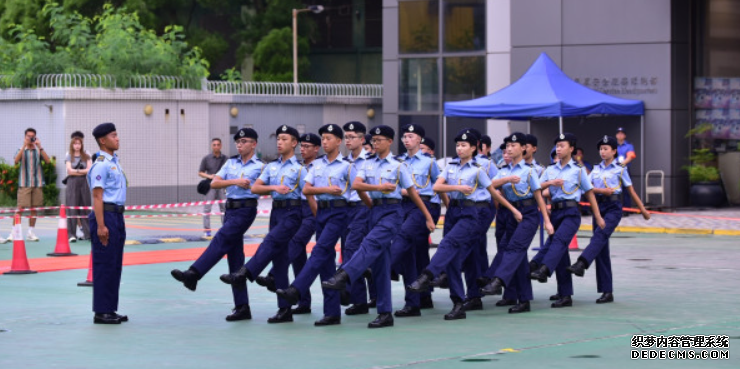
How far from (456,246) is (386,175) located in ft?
3.74

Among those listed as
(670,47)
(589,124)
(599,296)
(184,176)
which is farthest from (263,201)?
(599,296)

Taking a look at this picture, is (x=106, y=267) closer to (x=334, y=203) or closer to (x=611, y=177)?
(x=334, y=203)

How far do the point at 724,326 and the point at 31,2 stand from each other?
1677 inches

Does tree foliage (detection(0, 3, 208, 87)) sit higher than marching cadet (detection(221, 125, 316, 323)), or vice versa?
tree foliage (detection(0, 3, 208, 87))

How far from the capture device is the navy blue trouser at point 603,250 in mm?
14289

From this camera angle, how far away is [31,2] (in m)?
50.6

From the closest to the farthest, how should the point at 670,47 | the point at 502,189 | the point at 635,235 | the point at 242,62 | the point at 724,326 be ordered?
the point at 724,326 → the point at 502,189 → the point at 635,235 → the point at 670,47 → the point at 242,62

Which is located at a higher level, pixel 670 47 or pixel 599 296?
pixel 670 47

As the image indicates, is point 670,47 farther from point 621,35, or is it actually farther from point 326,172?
point 326,172

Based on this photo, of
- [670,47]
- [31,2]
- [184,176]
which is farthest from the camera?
[31,2]

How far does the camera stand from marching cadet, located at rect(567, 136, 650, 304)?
14289mm

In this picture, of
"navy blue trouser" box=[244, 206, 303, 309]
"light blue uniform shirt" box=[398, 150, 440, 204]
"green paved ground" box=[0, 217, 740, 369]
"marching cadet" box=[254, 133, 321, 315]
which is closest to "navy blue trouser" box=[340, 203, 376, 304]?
"marching cadet" box=[254, 133, 321, 315]

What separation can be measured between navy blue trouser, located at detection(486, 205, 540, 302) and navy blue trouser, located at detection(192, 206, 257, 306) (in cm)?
259

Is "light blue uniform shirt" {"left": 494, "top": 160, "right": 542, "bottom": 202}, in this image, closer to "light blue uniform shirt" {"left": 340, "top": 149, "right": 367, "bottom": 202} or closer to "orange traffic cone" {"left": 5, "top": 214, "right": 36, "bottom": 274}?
"light blue uniform shirt" {"left": 340, "top": 149, "right": 367, "bottom": 202}
